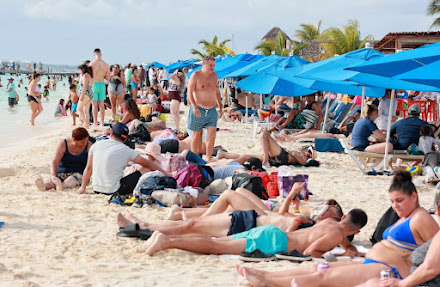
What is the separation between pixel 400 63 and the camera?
21.2 feet

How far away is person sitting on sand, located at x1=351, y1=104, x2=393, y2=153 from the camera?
8.40 meters

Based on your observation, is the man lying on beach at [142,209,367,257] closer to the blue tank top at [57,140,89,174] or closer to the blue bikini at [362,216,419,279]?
the blue bikini at [362,216,419,279]

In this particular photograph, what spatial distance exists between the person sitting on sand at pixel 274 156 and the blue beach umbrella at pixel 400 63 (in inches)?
79.4

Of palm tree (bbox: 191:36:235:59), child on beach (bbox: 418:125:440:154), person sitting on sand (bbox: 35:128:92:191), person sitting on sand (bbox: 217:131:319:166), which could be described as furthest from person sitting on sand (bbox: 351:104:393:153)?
palm tree (bbox: 191:36:235:59)

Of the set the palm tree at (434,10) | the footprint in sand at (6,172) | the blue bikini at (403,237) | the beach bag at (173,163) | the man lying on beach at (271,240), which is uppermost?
the palm tree at (434,10)

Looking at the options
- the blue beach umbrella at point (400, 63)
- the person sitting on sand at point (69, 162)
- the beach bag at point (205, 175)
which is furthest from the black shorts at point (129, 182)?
the blue beach umbrella at point (400, 63)

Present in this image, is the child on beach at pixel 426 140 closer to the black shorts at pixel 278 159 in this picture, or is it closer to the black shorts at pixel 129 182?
the black shorts at pixel 278 159

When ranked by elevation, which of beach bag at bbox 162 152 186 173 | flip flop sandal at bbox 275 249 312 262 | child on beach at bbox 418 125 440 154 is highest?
child on beach at bbox 418 125 440 154

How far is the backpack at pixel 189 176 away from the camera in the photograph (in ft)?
20.7

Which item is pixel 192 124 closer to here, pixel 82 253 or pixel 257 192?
pixel 257 192

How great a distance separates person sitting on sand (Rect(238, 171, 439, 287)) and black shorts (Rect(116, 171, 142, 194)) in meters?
3.19

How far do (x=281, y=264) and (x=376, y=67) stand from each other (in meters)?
3.28

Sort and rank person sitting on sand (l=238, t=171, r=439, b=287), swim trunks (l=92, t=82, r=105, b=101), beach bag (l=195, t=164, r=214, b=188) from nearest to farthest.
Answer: person sitting on sand (l=238, t=171, r=439, b=287) < beach bag (l=195, t=164, r=214, b=188) < swim trunks (l=92, t=82, r=105, b=101)

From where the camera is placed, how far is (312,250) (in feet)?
14.1
